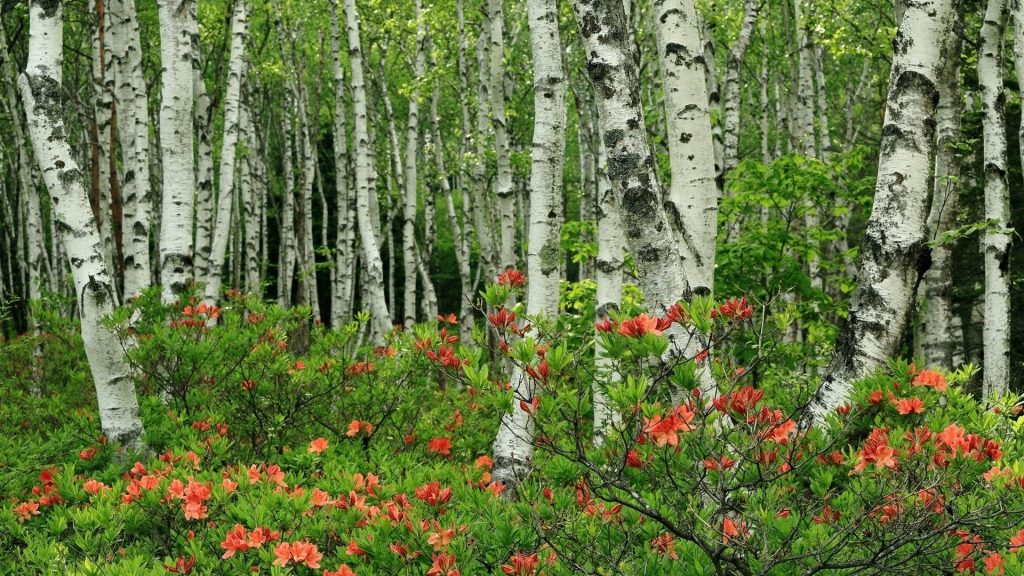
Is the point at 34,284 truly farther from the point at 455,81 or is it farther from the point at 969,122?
the point at 969,122

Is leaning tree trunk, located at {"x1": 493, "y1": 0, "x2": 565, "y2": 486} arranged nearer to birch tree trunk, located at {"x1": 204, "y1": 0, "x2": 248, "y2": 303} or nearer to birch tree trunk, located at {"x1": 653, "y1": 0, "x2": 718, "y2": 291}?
birch tree trunk, located at {"x1": 653, "y1": 0, "x2": 718, "y2": 291}

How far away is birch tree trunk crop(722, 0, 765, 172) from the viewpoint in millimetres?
8758

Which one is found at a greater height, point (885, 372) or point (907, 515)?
point (885, 372)

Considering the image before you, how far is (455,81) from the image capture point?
20.7 m

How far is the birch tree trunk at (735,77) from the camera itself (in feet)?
28.7

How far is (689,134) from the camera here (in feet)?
12.1

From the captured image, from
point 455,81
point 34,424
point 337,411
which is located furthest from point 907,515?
point 455,81

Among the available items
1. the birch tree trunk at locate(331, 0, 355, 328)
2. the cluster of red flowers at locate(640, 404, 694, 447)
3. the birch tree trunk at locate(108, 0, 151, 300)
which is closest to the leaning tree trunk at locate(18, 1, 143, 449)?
the birch tree trunk at locate(108, 0, 151, 300)

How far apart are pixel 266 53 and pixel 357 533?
53.8 feet

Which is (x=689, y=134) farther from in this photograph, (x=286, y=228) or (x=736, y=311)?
(x=286, y=228)

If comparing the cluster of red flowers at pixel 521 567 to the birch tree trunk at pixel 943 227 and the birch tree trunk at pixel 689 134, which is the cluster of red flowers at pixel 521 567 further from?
the birch tree trunk at pixel 943 227

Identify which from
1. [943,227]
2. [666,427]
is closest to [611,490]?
[666,427]

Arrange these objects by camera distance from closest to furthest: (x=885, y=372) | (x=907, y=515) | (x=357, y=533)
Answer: (x=907, y=515) → (x=357, y=533) → (x=885, y=372)

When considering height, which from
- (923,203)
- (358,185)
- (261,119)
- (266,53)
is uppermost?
(266,53)
